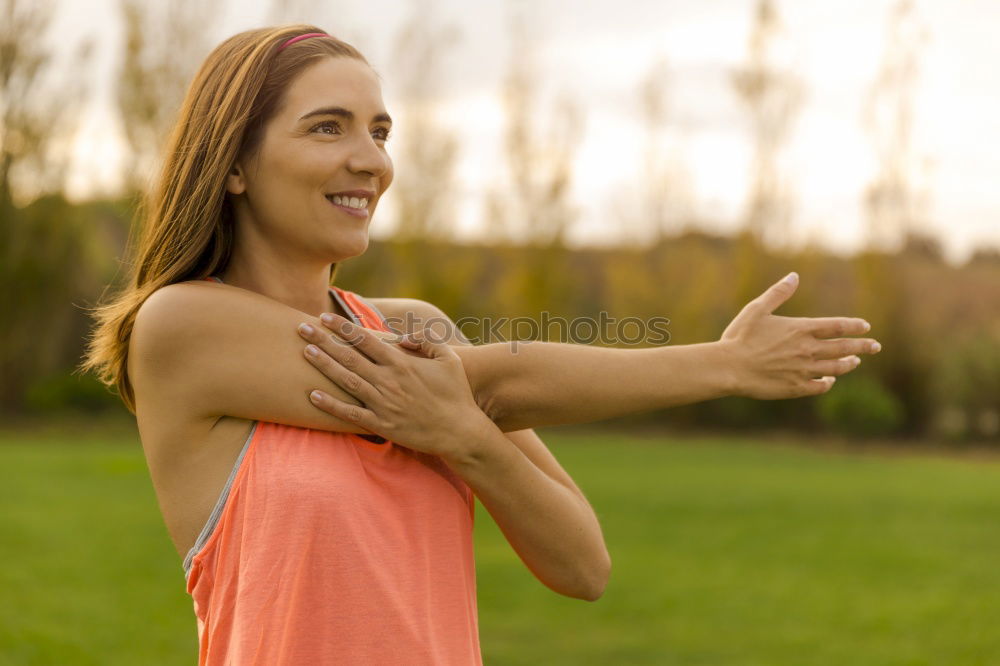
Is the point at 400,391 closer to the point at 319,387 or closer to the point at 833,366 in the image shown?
the point at 319,387

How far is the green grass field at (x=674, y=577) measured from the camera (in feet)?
20.5

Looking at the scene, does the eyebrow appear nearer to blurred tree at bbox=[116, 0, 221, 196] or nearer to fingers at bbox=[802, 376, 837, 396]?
fingers at bbox=[802, 376, 837, 396]

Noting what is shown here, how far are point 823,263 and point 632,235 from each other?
492cm

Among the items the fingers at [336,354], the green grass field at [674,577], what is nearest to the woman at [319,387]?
the fingers at [336,354]

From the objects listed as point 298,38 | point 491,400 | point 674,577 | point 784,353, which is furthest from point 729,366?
point 674,577

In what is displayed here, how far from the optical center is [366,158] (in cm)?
165

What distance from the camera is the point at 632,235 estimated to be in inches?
1048

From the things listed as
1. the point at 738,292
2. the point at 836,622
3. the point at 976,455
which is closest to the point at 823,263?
the point at 738,292

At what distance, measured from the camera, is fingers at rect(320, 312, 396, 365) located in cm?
159

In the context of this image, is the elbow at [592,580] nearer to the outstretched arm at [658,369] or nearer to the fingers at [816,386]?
the outstretched arm at [658,369]

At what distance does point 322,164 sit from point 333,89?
0.13m

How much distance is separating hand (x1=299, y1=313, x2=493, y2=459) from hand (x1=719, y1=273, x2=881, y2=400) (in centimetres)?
43

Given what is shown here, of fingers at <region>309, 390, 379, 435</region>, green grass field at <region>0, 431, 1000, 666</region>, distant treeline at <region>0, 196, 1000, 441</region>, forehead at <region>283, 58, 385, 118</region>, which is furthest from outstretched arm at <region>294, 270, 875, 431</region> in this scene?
distant treeline at <region>0, 196, 1000, 441</region>

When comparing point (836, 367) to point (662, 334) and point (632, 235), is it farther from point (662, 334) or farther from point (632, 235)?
point (632, 235)
